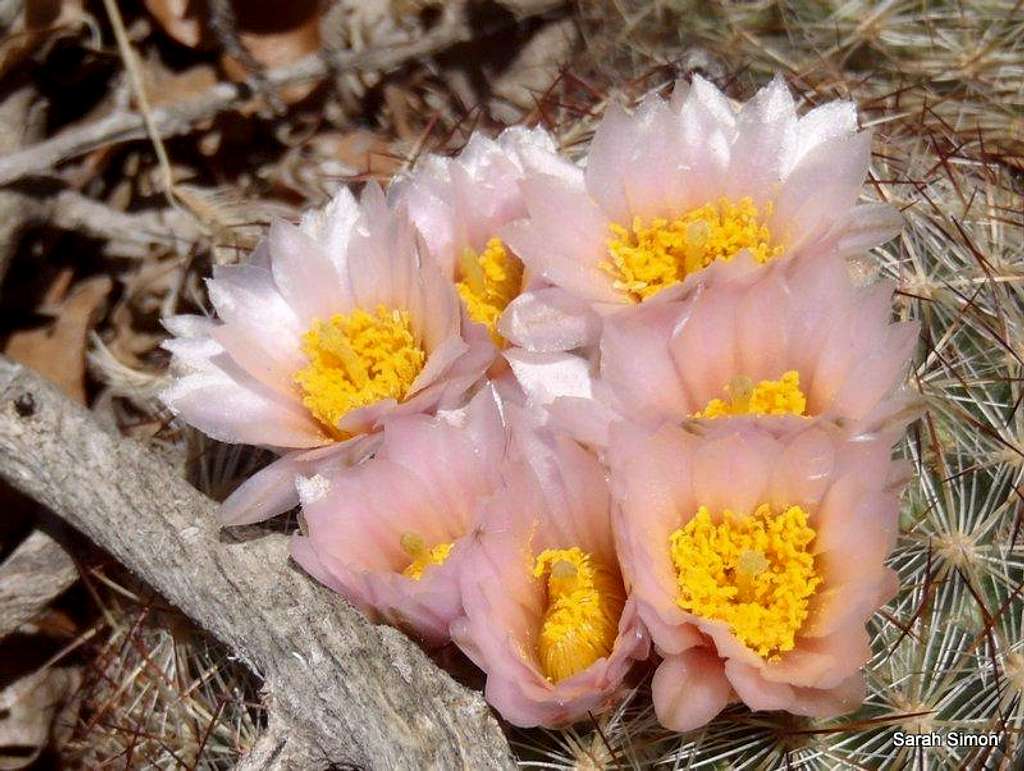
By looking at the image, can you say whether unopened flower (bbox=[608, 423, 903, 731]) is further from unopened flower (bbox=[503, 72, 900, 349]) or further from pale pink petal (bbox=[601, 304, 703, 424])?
unopened flower (bbox=[503, 72, 900, 349])

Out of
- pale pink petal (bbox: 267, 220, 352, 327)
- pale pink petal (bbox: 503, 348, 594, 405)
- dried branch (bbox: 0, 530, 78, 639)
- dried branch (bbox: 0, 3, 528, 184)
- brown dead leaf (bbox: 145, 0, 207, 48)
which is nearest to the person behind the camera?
pale pink petal (bbox: 503, 348, 594, 405)

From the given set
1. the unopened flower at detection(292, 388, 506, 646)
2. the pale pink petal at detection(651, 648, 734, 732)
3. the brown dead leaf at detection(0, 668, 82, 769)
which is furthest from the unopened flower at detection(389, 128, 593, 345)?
the brown dead leaf at detection(0, 668, 82, 769)

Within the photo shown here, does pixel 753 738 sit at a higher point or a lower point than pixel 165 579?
lower

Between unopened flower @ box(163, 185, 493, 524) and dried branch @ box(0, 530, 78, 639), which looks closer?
unopened flower @ box(163, 185, 493, 524)

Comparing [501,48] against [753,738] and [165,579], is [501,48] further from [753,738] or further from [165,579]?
[753,738]

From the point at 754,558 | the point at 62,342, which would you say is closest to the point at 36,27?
the point at 62,342

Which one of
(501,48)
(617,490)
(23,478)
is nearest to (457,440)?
(617,490)
